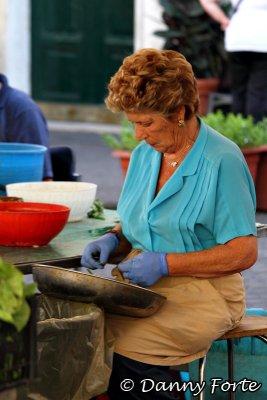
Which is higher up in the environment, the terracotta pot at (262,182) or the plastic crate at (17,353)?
the plastic crate at (17,353)

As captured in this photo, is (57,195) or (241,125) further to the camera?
(241,125)

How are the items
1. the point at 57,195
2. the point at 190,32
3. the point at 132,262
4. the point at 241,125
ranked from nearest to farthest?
the point at 132,262 < the point at 57,195 < the point at 241,125 < the point at 190,32

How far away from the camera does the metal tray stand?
3.80m

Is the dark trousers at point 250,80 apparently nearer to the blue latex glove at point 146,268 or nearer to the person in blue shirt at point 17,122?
the person in blue shirt at point 17,122

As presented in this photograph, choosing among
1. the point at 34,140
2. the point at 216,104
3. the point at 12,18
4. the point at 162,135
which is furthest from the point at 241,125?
the point at 12,18

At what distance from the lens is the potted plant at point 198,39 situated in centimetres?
1110

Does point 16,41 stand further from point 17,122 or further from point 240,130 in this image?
point 17,122

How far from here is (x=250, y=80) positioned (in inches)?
344

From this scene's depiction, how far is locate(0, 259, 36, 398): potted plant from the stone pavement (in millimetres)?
3289

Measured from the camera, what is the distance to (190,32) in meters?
11.1

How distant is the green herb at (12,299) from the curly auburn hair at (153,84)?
115 centimetres

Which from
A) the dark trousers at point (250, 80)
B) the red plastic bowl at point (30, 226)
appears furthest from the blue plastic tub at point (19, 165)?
the dark trousers at point (250, 80)

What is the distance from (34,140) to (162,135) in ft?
6.44

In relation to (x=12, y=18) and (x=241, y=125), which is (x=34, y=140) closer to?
(x=241, y=125)
